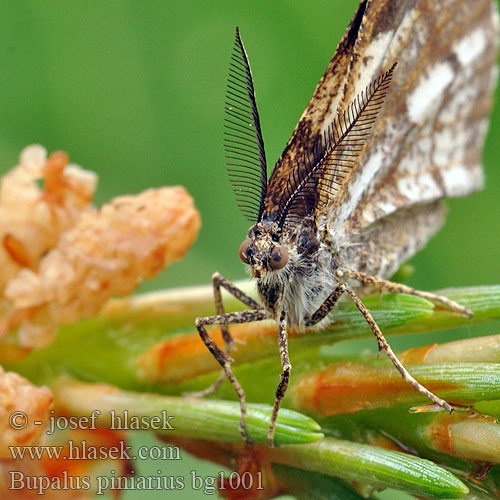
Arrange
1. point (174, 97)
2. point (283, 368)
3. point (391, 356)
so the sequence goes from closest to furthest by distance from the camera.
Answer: point (391, 356) → point (283, 368) → point (174, 97)

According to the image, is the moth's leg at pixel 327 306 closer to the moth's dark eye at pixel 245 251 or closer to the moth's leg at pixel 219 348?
the moth's leg at pixel 219 348

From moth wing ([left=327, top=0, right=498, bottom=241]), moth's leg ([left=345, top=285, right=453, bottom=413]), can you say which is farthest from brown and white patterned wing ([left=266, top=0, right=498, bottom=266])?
moth's leg ([left=345, top=285, right=453, bottom=413])

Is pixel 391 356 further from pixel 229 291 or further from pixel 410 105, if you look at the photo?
pixel 410 105

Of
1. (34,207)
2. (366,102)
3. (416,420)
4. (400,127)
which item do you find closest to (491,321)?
(416,420)

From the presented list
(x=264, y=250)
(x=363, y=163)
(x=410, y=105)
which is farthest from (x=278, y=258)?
(x=410, y=105)

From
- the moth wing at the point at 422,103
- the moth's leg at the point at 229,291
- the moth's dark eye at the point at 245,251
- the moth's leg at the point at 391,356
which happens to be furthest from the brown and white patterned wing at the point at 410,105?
the moth's leg at the point at 391,356

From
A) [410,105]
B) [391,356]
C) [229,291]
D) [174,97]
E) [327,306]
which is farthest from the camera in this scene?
[174,97]

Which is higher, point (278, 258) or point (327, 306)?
point (278, 258)

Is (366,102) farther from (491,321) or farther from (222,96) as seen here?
(222,96)
